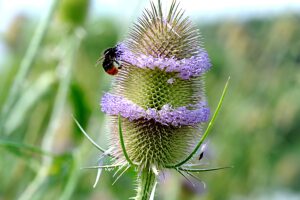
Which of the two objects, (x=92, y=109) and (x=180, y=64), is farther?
(x=92, y=109)

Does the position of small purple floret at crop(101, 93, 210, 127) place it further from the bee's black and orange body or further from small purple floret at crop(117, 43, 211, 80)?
the bee's black and orange body

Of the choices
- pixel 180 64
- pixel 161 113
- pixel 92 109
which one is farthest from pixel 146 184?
pixel 92 109

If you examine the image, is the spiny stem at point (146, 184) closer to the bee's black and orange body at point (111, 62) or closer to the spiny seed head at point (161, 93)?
the spiny seed head at point (161, 93)

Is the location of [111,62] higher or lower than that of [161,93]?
higher

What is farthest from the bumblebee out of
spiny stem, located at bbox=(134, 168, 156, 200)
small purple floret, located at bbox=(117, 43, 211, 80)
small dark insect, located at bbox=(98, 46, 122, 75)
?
spiny stem, located at bbox=(134, 168, 156, 200)

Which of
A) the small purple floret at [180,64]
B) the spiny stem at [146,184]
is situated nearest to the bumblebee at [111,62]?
the small purple floret at [180,64]

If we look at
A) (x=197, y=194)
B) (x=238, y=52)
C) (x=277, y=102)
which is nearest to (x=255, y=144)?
(x=277, y=102)

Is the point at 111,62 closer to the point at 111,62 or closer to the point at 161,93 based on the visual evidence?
the point at 111,62
